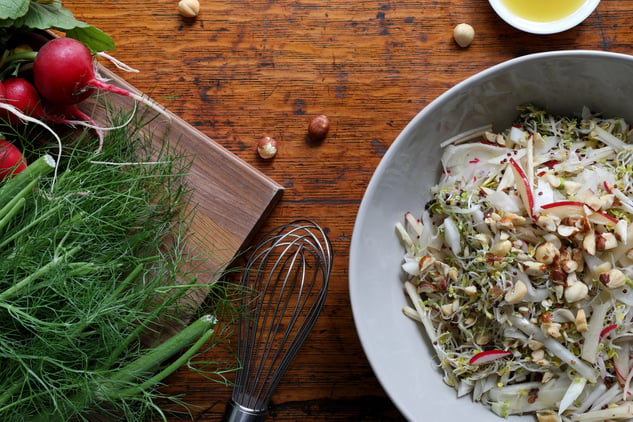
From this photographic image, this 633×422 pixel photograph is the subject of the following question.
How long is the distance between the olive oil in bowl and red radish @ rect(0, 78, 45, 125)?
97cm

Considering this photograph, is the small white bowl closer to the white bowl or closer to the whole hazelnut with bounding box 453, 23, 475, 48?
the whole hazelnut with bounding box 453, 23, 475, 48

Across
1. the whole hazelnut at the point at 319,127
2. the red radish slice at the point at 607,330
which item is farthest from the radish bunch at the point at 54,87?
the red radish slice at the point at 607,330

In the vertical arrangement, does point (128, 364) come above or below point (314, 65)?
below

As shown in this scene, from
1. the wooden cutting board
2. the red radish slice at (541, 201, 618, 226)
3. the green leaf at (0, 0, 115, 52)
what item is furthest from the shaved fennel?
the green leaf at (0, 0, 115, 52)

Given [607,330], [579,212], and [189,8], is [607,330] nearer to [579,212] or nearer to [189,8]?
[579,212]

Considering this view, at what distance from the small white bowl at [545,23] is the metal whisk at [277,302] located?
60cm

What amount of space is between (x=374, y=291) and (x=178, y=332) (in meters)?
0.40

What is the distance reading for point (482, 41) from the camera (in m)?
1.32

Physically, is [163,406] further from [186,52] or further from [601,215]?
[601,215]

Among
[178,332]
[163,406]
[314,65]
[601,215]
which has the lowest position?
[163,406]

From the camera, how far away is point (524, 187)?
1113 millimetres

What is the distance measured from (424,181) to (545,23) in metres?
0.44

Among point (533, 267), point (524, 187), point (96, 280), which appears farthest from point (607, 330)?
point (96, 280)

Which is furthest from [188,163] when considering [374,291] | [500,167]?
[500,167]
